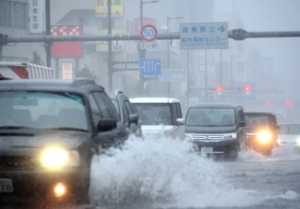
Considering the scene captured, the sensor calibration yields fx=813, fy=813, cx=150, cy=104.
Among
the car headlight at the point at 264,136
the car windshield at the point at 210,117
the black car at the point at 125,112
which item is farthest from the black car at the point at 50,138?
the car headlight at the point at 264,136

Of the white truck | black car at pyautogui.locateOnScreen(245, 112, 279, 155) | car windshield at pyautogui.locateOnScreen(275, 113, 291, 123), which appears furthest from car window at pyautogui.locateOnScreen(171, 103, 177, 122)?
car windshield at pyautogui.locateOnScreen(275, 113, 291, 123)

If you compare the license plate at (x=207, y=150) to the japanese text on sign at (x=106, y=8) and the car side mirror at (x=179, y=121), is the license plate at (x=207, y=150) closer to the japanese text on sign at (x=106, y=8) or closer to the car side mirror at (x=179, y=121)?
the car side mirror at (x=179, y=121)

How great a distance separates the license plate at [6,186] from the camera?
29.8 ft

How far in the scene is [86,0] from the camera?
89750mm

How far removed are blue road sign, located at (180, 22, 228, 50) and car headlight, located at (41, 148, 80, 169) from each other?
31522mm

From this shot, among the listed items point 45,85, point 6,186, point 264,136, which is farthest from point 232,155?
point 6,186

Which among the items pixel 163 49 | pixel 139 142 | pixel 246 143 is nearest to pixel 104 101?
pixel 139 142

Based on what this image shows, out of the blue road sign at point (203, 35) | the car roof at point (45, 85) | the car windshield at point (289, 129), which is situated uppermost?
the blue road sign at point (203, 35)

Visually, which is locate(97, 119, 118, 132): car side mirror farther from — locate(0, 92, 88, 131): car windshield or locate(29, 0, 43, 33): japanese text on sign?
locate(29, 0, 43, 33): japanese text on sign

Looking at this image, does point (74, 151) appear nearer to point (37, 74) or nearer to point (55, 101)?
point (55, 101)

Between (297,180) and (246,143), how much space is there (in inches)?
515

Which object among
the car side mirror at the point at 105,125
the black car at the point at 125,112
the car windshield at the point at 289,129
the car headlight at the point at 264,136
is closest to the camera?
the car side mirror at the point at 105,125

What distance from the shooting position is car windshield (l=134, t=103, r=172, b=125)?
22.5 metres

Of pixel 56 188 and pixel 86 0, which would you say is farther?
pixel 86 0
